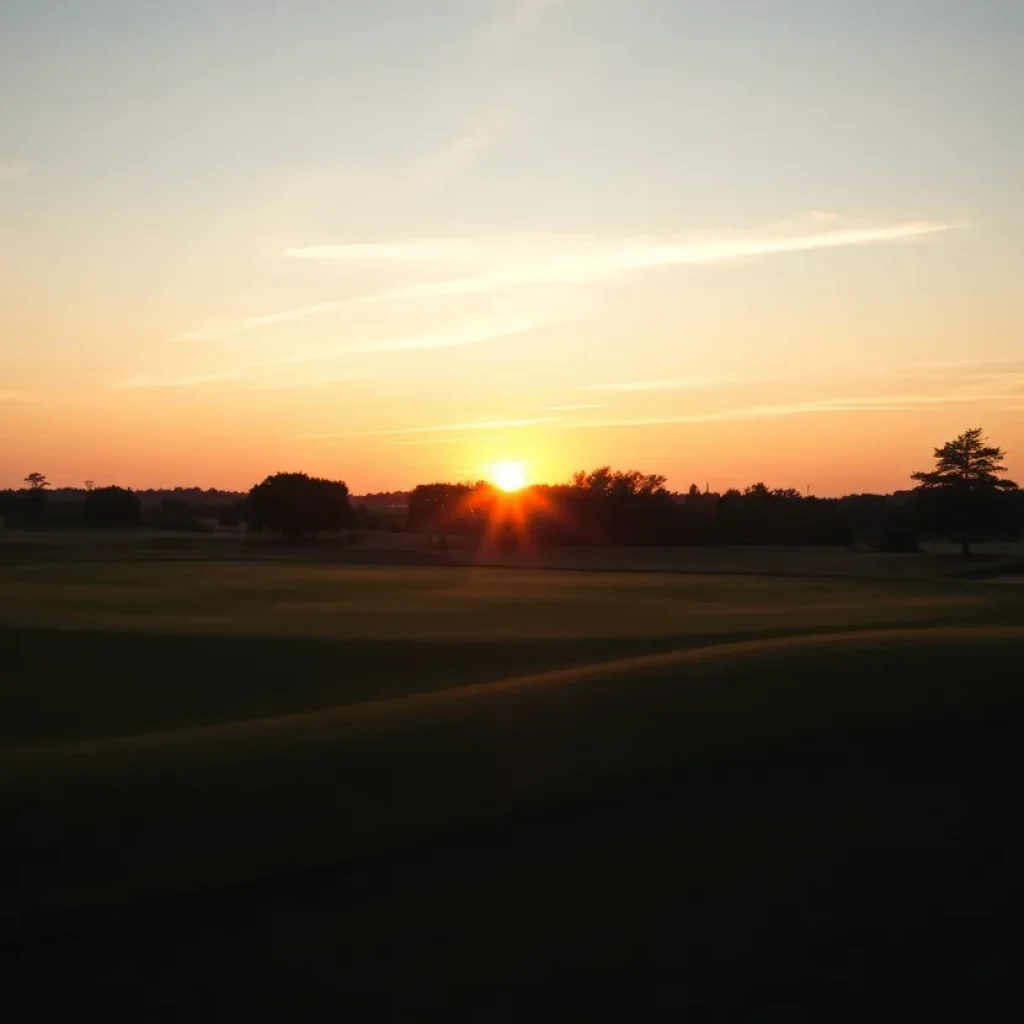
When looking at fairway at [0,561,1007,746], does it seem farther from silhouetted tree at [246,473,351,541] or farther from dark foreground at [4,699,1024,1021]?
silhouetted tree at [246,473,351,541]

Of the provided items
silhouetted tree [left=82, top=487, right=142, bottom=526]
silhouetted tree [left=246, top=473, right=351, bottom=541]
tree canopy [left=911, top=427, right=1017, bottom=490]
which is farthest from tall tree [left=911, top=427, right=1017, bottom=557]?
silhouetted tree [left=82, top=487, right=142, bottom=526]

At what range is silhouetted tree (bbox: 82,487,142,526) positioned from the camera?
106500 millimetres

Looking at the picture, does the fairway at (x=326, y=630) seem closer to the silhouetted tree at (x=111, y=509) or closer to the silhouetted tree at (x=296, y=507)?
the silhouetted tree at (x=296, y=507)

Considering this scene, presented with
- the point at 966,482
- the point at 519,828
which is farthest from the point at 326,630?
the point at 966,482

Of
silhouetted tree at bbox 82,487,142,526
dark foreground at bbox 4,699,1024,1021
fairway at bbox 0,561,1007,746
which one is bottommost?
dark foreground at bbox 4,699,1024,1021

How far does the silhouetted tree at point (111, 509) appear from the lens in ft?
349

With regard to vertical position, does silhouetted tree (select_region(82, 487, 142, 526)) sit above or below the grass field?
above

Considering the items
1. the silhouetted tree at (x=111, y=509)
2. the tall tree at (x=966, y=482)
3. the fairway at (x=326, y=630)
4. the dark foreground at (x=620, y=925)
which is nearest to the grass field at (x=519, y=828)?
the dark foreground at (x=620, y=925)

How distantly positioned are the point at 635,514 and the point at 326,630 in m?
60.6

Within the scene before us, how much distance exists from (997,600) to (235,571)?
104ft

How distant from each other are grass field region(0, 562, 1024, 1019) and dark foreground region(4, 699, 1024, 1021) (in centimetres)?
3

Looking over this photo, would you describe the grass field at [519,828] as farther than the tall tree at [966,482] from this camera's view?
No

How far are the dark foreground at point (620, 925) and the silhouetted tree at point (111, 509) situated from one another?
337ft

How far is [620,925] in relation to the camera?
8.49 meters
